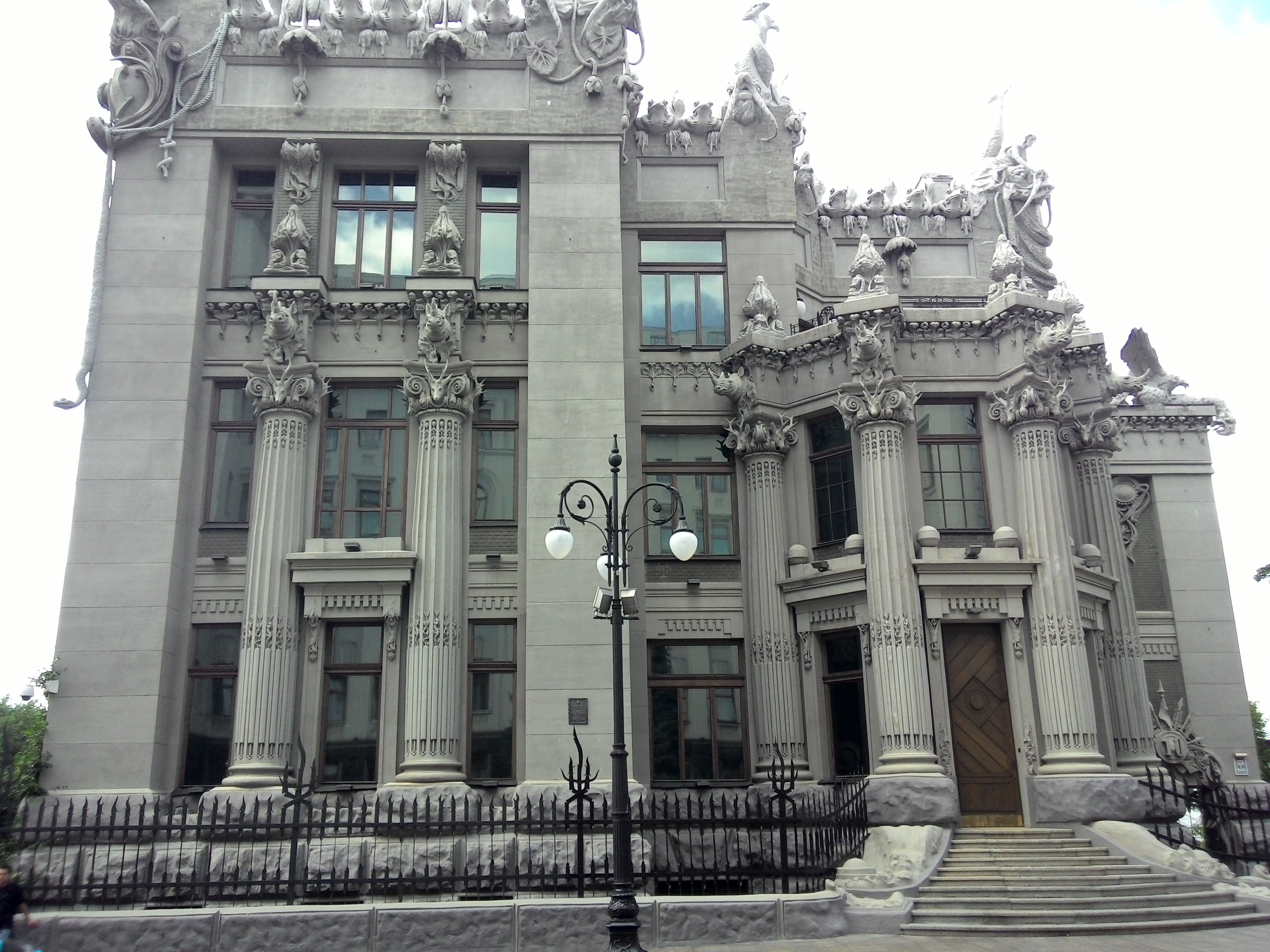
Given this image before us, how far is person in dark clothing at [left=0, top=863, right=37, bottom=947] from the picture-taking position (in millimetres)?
13492

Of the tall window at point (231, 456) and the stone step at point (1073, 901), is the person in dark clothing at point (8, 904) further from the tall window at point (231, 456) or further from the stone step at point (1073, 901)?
the stone step at point (1073, 901)

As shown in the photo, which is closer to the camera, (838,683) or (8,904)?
(8,904)

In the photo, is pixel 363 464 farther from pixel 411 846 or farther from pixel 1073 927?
pixel 1073 927

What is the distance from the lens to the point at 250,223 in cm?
2634

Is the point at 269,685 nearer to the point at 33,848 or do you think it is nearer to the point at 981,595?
the point at 33,848

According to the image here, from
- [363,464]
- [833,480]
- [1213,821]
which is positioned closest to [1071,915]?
[1213,821]

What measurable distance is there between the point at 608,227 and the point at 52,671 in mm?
14858

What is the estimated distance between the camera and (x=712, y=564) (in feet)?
84.9

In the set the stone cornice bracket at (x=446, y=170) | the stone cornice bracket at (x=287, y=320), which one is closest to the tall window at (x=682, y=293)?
the stone cornice bracket at (x=446, y=170)

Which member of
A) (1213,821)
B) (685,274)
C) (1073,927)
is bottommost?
(1073,927)

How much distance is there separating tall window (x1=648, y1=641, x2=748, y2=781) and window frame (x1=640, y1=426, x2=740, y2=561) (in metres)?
2.03

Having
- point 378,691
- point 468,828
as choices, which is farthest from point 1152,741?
point 378,691

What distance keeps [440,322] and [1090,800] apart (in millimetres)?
16150

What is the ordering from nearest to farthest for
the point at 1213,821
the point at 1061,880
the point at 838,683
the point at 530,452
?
the point at 1061,880 → the point at 1213,821 → the point at 838,683 → the point at 530,452
